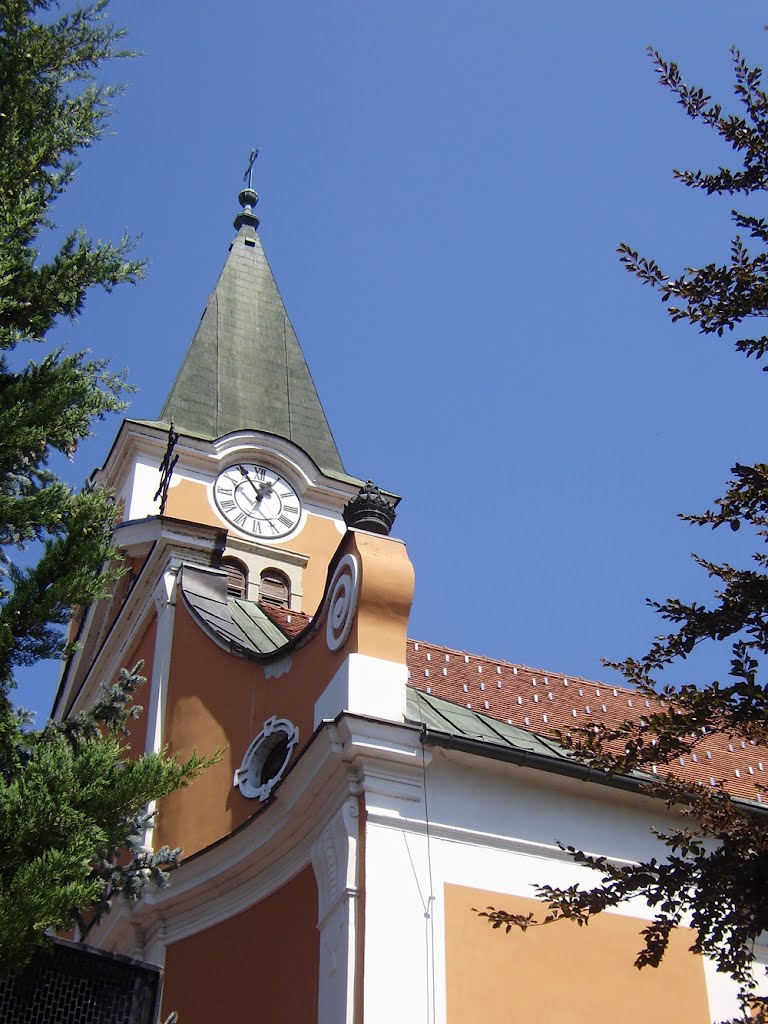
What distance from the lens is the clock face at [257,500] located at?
22.3m

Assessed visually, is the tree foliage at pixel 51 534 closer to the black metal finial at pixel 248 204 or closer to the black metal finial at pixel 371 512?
the black metal finial at pixel 371 512

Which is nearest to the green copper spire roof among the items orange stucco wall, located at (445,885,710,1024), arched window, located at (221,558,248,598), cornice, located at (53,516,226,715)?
arched window, located at (221,558,248,598)

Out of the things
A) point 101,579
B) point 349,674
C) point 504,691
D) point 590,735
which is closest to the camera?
point 590,735

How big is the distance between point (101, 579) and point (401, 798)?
13.5 ft

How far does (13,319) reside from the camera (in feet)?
29.7

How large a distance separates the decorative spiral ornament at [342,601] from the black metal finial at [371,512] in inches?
15.1

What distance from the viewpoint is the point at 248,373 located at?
26.2 m

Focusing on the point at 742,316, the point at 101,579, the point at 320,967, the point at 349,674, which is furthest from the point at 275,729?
the point at 742,316

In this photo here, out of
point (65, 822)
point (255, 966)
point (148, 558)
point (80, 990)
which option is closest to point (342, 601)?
point (255, 966)

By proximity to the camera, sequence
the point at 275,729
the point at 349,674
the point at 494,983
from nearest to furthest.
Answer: the point at 494,983, the point at 349,674, the point at 275,729

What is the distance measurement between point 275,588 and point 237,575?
61cm

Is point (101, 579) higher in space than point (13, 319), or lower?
lower

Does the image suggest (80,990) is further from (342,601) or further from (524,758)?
(342,601)

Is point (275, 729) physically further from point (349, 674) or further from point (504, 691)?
point (504, 691)
